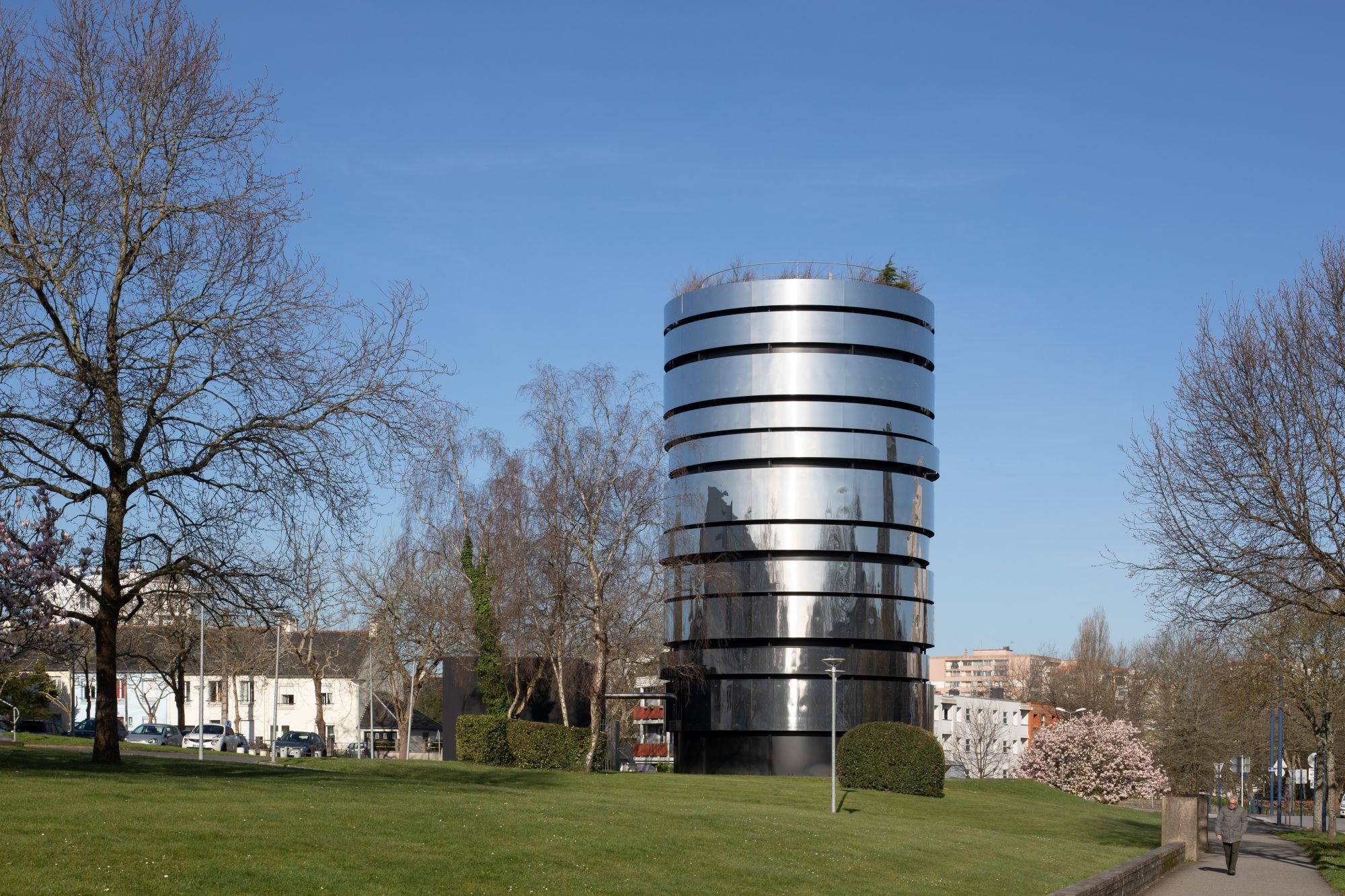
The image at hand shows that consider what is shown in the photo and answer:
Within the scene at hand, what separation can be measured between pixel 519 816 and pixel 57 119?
42.7ft

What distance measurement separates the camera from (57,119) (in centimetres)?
2103

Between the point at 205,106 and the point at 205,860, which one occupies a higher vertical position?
the point at 205,106

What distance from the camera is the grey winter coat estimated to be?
24.4 meters

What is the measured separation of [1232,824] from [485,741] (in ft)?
78.4

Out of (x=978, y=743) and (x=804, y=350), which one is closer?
(x=804, y=350)

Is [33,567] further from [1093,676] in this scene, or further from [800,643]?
[1093,676]

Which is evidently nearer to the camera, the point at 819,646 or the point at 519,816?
the point at 519,816

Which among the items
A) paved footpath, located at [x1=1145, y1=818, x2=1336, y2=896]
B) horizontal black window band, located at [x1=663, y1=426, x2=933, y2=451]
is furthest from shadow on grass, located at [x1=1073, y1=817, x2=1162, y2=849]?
horizontal black window band, located at [x1=663, y1=426, x2=933, y2=451]

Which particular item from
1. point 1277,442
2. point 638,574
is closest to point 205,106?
point 1277,442

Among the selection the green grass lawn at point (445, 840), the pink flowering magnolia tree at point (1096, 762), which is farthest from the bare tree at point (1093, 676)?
the green grass lawn at point (445, 840)

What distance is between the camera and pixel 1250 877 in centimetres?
2450

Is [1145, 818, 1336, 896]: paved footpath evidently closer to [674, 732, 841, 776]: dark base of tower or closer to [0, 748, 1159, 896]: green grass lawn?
[0, 748, 1159, 896]: green grass lawn

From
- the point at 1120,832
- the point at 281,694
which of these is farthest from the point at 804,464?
the point at 281,694

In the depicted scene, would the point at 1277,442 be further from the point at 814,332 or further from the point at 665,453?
the point at 814,332
